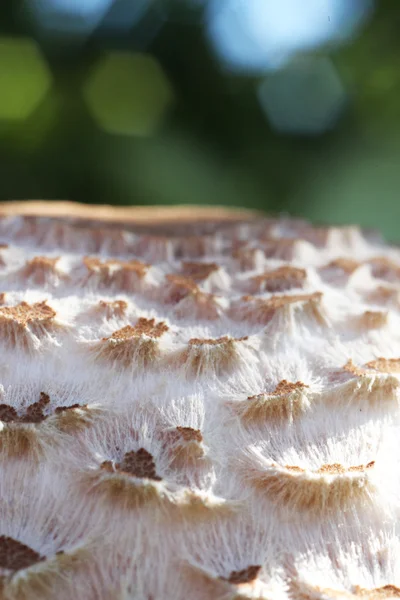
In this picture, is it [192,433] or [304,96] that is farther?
[304,96]

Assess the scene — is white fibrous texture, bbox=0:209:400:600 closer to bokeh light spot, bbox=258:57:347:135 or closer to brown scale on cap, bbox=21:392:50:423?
brown scale on cap, bbox=21:392:50:423

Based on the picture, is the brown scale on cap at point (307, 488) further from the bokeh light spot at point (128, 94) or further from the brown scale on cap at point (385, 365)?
the bokeh light spot at point (128, 94)

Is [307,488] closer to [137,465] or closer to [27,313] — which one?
[137,465]

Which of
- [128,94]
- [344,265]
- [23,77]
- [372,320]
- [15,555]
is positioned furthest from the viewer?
[128,94]

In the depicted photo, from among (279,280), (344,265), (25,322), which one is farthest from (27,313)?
(344,265)

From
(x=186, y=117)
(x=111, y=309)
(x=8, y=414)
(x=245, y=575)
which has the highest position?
(x=186, y=117)

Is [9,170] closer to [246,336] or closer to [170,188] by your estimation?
[170,188]

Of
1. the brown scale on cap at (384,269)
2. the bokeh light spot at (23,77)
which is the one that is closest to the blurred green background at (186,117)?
the bokeh light spot at (23,77)
